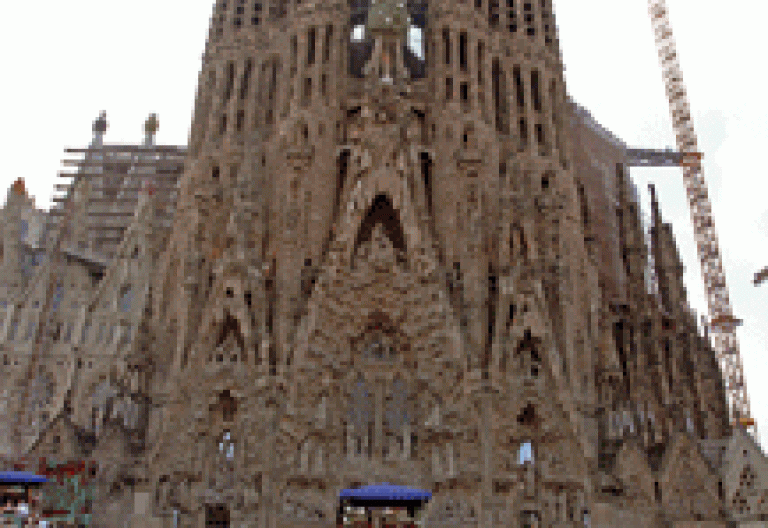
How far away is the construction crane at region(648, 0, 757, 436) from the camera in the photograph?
177 ft

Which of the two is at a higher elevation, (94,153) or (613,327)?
(94,153)

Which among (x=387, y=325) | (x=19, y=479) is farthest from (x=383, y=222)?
(x=19, y=479)

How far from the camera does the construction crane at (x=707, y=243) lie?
5406 cm

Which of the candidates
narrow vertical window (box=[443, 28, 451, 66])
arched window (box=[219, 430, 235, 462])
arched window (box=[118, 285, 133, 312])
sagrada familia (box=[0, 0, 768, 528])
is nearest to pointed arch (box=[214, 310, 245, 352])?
sagrada familia (box=[0, 0, 768, 528])

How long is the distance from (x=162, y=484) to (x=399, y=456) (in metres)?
8.65

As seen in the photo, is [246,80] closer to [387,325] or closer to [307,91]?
[307,91]

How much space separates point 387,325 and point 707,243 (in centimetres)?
3829

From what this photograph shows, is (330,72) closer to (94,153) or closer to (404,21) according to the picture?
(404,21)

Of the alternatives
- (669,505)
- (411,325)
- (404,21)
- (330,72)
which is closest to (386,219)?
(411,325)

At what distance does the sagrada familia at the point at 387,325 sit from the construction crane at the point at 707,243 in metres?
18.2

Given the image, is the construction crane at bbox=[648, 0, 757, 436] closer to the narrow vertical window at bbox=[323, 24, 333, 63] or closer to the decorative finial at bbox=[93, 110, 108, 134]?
the narrow vertical window at bbox=[323, 24, 333, 63]

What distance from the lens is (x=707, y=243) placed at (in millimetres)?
57438

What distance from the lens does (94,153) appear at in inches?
1984

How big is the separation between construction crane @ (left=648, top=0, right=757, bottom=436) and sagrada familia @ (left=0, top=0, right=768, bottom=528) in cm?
1815
